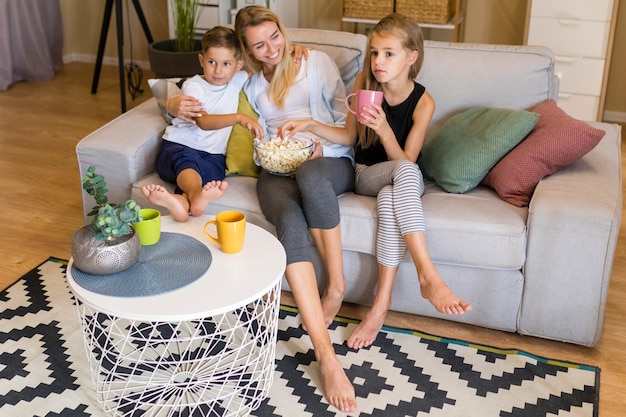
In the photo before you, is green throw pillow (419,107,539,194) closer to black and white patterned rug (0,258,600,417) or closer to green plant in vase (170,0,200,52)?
black and white patterned rug (0,258,600,417)

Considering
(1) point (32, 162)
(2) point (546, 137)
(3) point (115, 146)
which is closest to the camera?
(2) point (546, 137)

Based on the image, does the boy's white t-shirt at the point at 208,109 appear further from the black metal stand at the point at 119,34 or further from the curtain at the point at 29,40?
the curtain at the point at 29,40

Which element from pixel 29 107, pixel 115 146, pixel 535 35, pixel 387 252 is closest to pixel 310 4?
pixel 535 35

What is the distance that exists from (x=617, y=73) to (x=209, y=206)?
2.67 metres

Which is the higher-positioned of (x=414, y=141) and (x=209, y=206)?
(x=414, y=141)

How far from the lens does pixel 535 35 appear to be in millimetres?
3721

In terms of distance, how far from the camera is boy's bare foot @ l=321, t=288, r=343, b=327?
2.29 meters

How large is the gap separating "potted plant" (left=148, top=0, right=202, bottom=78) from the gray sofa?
4.12 feet

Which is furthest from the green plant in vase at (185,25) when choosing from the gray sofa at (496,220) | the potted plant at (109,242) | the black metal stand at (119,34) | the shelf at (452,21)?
the potted plant at (109,242)

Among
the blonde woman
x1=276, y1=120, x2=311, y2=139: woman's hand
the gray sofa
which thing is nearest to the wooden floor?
the gray sofa

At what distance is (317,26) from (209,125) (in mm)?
2191

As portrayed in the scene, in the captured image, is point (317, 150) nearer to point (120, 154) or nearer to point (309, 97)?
point (309, 97)

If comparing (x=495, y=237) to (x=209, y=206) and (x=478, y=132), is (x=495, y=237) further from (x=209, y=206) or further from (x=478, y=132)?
(x=209, y=206)

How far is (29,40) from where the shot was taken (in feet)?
15.7
